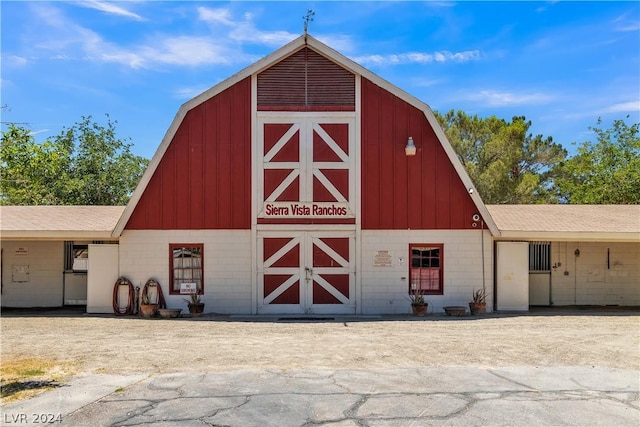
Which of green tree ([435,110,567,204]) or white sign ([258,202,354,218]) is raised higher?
green tree ([435,110,567,204])

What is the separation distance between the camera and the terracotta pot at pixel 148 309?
47.7 feet

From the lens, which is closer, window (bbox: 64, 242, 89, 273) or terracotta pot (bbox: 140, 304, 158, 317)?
terracotta pot (bbox: 140, 304, 158, 317)

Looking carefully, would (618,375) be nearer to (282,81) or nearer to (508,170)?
(282,81)

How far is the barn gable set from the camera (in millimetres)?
15016

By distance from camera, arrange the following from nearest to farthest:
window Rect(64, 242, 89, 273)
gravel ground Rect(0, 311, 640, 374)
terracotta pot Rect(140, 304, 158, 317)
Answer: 1. gravel ground Rect(0, 311, 640, 374)
2. terracotta pot Rect(140, 304, 158, 317)
3. window Rect(64, 242, 89, 273)

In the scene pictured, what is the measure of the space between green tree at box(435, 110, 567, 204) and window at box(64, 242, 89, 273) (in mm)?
20211

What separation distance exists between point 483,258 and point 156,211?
884 centimetres

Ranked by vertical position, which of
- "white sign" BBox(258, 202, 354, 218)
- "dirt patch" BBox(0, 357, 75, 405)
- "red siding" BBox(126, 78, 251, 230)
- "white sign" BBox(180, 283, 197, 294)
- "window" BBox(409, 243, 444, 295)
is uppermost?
"red siding" BBox(126, 78, 251, 230)

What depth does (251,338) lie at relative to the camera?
1109cm

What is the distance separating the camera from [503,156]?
3127 cm

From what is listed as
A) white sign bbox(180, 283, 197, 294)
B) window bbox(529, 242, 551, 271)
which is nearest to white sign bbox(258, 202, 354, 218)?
white sign bbox(180, 283, 197, 294)

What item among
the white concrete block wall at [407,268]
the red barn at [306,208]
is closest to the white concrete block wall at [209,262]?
the red barn at [306,208]

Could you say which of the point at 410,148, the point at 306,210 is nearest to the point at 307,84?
the point at 410,148

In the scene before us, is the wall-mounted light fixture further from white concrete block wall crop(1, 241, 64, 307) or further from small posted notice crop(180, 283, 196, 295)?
white concrete block wall crop(1, 241, 64, 307)
